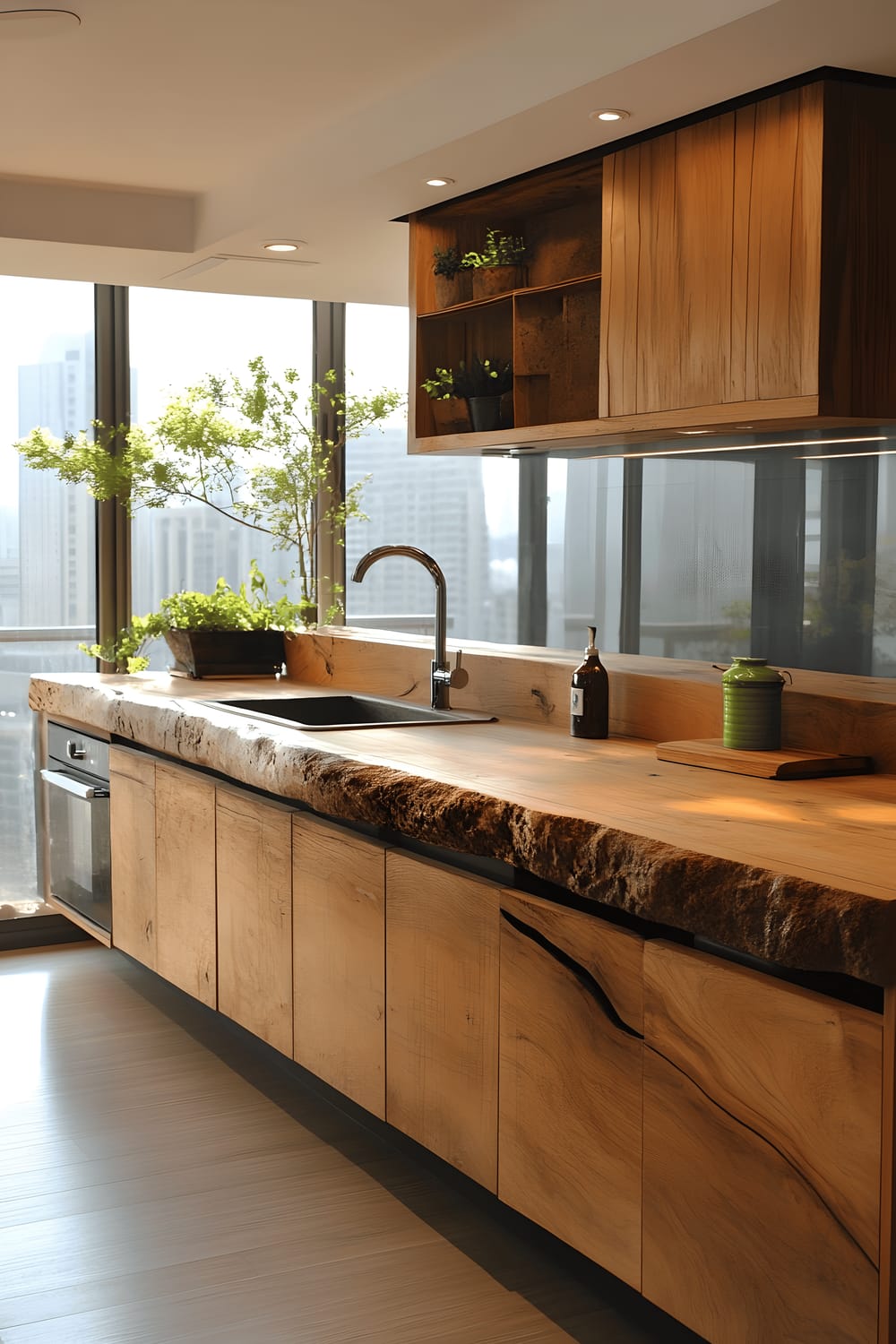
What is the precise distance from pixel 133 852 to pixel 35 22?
6.67 feet

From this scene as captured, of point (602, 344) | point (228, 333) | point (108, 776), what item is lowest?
point (108, 776)

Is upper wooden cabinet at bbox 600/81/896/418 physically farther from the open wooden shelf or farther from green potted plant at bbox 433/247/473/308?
green potted plant at bbox 433/247/473/308

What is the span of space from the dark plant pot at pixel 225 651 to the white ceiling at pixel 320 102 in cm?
109

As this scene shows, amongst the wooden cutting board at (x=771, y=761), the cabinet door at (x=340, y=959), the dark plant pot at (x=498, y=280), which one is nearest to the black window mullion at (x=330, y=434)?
the dark plant pot at (x=498, y=280)

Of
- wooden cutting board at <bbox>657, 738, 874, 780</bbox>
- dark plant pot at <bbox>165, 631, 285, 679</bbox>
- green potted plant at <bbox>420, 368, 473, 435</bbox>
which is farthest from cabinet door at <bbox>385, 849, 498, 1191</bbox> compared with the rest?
dark plant pot at <bbox>165, 631, 285, 679</bbox>

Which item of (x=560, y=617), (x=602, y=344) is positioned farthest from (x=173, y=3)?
(x=560, y=617)

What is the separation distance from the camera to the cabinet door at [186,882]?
129 inches

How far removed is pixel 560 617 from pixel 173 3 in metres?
2.95

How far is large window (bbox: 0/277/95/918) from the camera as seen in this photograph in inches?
175

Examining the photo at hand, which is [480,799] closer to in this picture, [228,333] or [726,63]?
[726,63]

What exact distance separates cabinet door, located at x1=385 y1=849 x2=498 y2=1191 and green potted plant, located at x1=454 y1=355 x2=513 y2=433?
1.22 m

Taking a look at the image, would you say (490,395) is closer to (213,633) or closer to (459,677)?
(459,677)

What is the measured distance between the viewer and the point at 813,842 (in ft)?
6.06

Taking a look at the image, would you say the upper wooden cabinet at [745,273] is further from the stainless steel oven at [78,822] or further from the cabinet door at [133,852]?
the stainless steel oven at [78,822]
